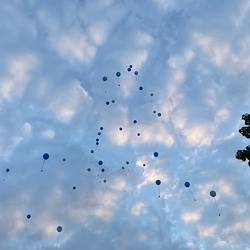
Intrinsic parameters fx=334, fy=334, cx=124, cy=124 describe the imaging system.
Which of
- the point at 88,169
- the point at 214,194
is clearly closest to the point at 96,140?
the point at 88,169

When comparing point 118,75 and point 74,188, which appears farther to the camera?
point 74,188

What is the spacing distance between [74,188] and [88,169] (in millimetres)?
1931

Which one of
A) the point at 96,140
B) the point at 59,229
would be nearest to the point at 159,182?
the point at 96,140

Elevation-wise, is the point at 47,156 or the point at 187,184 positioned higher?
the point at 47,156

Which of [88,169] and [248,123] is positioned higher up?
[88,169]

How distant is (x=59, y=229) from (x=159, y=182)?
8.05 metres

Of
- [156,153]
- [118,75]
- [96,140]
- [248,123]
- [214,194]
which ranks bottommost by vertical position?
[214,194]

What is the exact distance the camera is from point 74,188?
87.7 ft

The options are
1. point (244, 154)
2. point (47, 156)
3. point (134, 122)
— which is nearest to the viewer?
point (244, 154)

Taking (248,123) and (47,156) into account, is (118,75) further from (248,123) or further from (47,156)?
(248,123)

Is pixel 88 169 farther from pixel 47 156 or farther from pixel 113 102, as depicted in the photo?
pixel 113 102

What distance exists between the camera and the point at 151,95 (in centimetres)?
2491

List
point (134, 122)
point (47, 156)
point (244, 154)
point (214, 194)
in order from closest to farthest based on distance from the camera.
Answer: point (244, 154) → point (214, 194) → point (47, 156) → point (134, 122)

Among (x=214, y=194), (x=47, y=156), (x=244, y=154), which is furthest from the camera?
(x=47, y=156)
